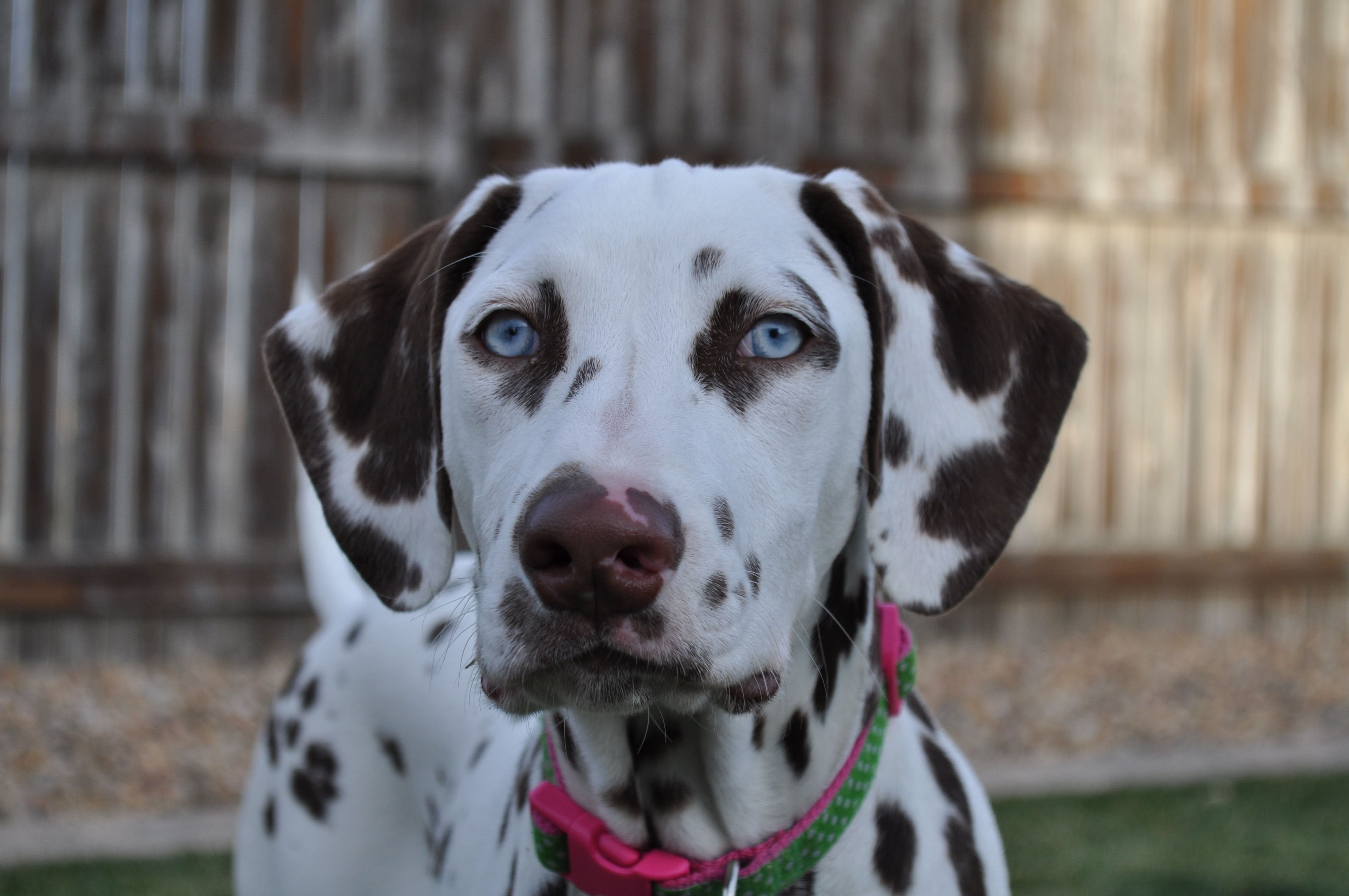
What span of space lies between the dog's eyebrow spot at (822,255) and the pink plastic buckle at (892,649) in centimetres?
59

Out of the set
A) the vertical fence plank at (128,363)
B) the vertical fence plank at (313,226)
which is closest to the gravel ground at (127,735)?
the vertical fence plank at (128,363)

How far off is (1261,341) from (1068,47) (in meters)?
2.24

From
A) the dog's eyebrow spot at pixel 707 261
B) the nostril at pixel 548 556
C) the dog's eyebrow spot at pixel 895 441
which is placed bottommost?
the nostril at pixel 548 556

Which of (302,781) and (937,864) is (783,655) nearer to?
(937,864)

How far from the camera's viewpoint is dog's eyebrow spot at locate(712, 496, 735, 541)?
62.9 inches

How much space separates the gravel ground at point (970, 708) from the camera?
17.3 feet

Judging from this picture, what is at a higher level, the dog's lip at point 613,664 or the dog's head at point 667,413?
the dog's head at point 667,413

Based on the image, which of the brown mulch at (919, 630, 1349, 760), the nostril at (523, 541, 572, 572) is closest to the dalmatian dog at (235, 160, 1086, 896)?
the nostril at (523, 541, 572, 572)

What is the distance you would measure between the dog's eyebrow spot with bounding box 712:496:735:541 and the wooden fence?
5.29 metres

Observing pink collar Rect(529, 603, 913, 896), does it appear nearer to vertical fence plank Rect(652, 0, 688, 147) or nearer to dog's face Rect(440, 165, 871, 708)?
dog's face Rect(440, 165, 871, 708)

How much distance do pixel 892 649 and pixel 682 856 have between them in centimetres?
49

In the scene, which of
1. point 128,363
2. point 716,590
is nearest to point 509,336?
point 716,590

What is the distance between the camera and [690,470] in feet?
5.25

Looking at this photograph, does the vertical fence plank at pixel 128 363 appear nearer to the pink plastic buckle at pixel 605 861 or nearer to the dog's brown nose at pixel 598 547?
the pink plastic buckle at pixel 605 861
